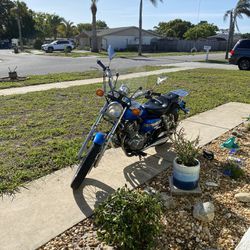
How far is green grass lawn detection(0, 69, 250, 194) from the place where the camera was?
12.0 feet

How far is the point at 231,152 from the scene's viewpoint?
413 cm

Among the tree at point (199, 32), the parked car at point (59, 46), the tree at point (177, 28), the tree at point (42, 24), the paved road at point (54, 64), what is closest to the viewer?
the paved road at point (54, 64)

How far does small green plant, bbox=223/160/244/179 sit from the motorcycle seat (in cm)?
109

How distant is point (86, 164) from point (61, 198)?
439 mm

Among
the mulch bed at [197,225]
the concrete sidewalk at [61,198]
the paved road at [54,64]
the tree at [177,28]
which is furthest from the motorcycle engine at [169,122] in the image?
the tree at [177,28]

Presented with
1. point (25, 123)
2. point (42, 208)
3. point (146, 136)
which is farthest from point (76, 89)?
point (42, 208)

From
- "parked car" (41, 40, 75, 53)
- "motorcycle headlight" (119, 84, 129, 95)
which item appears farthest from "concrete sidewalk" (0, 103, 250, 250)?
"parked car" (41, 40, 75, 53)

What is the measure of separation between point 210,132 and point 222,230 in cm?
271

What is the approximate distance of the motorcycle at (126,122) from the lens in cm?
305

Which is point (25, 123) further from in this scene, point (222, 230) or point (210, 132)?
point (222, 230)

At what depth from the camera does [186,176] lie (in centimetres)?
301

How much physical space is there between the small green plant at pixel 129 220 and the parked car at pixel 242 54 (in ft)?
51.2

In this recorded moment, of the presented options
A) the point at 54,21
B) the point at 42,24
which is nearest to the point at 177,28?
the point at 54,21

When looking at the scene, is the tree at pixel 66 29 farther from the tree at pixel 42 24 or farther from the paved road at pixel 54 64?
the paved road at pixel 54 64
